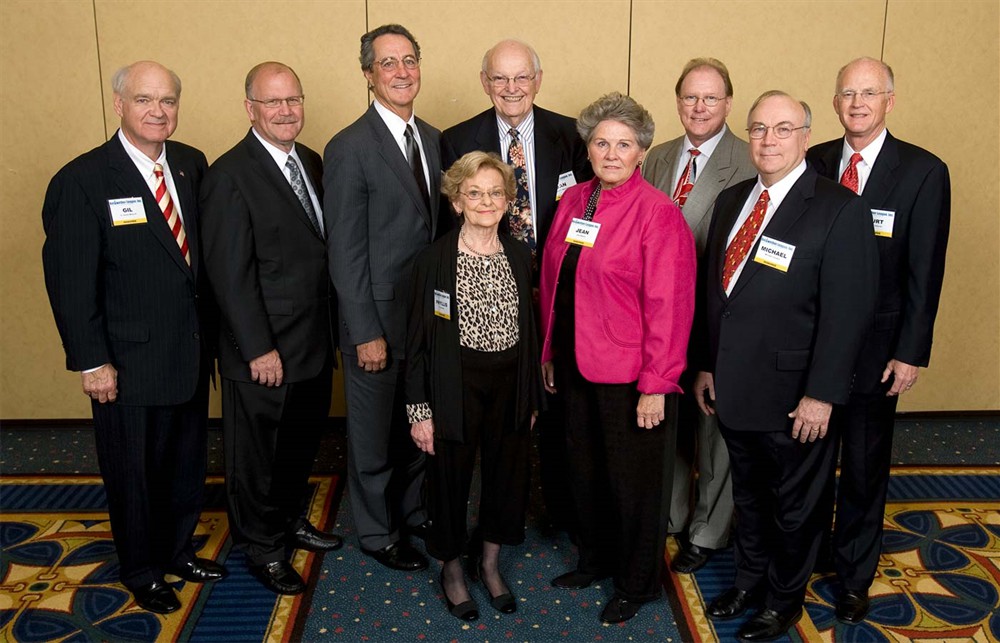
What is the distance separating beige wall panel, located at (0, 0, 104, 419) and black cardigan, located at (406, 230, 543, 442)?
279cm

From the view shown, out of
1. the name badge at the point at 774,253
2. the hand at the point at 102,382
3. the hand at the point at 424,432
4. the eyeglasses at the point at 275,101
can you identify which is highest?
the eyeglasses at the point at 275,101

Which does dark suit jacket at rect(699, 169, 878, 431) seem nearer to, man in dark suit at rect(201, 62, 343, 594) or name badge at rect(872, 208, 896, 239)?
name badge at rect(872, 208, 896, 239)

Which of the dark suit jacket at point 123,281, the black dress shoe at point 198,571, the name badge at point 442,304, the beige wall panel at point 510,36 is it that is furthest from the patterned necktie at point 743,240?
the black dress shoe at point 198,571

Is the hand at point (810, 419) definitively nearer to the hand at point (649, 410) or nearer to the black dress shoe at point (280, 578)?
the hand at point (649, 410)

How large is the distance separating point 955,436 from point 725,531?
7.38 ft

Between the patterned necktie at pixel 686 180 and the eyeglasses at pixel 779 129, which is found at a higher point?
the eyeglasses at pixel 779 129

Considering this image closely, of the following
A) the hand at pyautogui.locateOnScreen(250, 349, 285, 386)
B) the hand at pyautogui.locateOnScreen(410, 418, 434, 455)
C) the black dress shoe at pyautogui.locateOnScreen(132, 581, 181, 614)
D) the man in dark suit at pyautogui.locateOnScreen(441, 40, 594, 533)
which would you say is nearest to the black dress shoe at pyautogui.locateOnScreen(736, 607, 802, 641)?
the man in dark suit at pyautogui.locateOnScreen(441, 40, 594, 533)

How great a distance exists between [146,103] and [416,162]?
38.3 inches

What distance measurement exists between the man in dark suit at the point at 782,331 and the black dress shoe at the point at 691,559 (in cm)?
38

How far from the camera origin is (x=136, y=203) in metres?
2.69

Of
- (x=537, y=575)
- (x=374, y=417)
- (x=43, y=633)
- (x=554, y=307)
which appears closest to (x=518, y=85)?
(x=554, y=307)

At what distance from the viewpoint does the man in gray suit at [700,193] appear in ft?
9.98

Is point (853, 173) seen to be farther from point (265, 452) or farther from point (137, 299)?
point (137, 299)

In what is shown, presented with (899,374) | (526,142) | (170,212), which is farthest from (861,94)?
(170,212)
